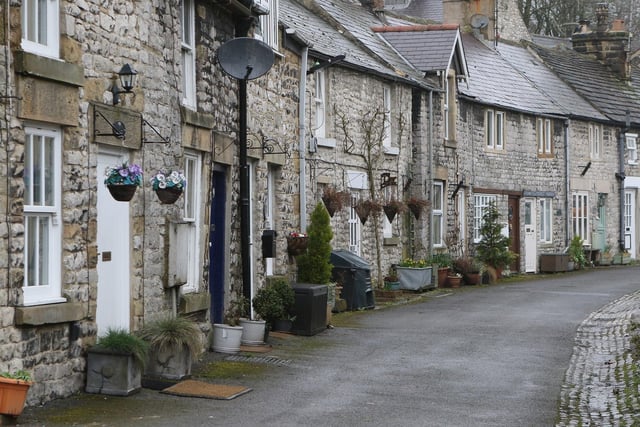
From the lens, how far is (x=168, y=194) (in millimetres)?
12133

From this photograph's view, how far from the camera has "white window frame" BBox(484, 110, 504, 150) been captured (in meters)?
32.8

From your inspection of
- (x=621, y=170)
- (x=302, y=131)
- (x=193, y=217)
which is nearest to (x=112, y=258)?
(x=193, y=217)

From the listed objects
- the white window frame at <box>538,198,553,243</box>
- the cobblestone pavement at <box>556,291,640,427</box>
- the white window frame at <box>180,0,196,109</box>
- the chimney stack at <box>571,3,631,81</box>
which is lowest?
the cobblestone pavement at <box>556,291,640,427</box>

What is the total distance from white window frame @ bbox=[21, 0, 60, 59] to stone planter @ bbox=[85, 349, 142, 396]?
2831 mm

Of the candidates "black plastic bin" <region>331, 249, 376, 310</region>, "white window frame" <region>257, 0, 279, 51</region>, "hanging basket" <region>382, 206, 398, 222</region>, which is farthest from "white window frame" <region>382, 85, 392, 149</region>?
"white window frame" <region>257, 0, 279, 51</region>

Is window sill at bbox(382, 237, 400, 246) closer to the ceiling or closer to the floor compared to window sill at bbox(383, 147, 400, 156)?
closer to the floor

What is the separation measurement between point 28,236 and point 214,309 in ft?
18.2

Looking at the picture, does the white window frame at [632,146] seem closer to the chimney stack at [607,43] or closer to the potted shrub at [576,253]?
the chimney stack at [607,43]

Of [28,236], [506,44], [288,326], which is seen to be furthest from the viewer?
[506,44]

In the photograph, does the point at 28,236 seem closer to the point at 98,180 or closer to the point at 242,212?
the point at 98,180

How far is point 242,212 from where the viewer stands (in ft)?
52.4

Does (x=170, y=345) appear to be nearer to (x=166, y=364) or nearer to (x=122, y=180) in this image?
(x=166, y=364)

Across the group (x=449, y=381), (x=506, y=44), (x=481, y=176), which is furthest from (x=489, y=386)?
(x=506, y=44)

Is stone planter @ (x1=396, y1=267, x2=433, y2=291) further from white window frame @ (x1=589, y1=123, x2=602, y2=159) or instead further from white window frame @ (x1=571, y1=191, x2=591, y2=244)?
white window frame @ (x1=589, y1=123, x2=602, y2=159)
